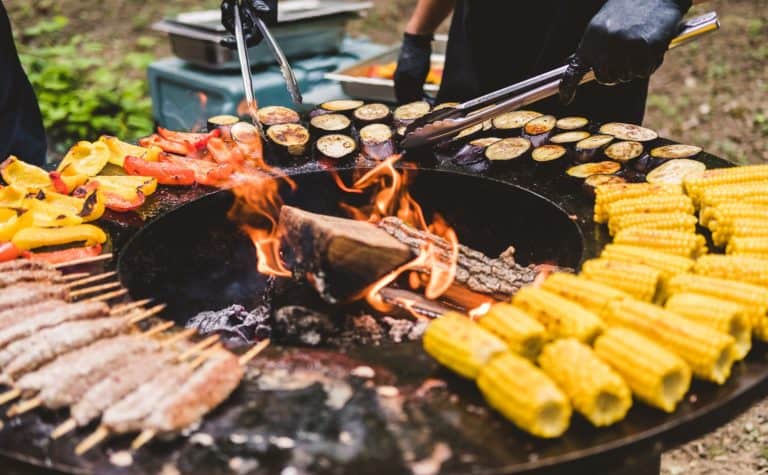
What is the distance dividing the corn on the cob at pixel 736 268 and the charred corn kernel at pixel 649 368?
1.97ft

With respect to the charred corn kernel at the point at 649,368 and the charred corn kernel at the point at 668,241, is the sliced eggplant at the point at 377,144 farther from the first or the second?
the charred corn kernel at the point at 649,368

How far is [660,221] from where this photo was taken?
2.99 m

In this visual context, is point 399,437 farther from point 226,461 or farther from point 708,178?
point 708,178

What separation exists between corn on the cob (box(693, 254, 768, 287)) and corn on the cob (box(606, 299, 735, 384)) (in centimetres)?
42

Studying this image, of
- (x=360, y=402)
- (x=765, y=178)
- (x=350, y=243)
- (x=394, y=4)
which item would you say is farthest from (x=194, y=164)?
(x=394, y=4)

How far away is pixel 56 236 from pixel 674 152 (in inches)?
126

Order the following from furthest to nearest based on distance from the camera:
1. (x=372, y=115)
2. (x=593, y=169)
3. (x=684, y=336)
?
(x=372, y=115), (x=593, y=169), (x=684, y=336)

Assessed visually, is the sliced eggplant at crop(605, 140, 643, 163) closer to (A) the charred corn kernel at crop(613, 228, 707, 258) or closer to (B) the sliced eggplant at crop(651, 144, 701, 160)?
(B) the sliced eggplant at crop(651, 144, 701, 160)

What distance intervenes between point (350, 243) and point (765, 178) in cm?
200

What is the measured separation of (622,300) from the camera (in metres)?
2.43

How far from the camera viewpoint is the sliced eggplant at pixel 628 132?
3.89 meters

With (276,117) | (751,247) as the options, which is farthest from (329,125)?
(751,247)

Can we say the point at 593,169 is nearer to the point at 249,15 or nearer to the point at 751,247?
the point at 751,247

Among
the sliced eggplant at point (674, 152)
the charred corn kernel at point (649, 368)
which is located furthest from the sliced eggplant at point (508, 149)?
the charred corn kernel at point (649, 368)
